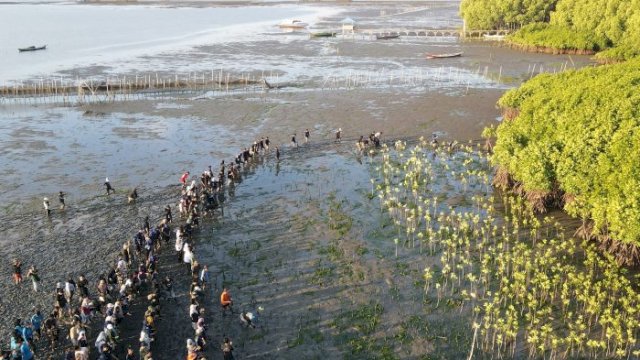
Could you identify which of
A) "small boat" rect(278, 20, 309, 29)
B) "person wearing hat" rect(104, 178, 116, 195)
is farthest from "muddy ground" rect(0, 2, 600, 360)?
"small boat" rect(278, 20, 309, 29)

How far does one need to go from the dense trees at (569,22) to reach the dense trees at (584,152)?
5122 centimetres

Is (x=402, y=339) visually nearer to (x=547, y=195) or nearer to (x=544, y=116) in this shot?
(x=547, y=195)

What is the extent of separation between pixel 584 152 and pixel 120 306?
25.3 meters

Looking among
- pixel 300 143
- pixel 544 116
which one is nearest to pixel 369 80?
pixel 300 143

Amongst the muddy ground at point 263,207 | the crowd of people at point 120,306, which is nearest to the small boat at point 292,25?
the muddy ground at point 263,207

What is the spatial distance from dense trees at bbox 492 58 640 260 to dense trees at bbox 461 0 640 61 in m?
51.2

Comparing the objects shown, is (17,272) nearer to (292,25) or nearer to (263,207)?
(263,207)

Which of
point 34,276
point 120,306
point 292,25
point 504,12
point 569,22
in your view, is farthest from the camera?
point 292,25

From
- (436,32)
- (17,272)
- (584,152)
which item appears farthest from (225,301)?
(436,32)

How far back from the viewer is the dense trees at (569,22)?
82438 millimetres

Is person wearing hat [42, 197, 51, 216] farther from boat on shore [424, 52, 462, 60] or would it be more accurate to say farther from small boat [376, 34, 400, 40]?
small boat [376, 34, 400, 40]

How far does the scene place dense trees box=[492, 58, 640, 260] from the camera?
89.6ft

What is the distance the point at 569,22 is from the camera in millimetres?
100312

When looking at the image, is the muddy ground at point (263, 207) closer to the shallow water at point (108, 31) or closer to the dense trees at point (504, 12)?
the shallow water at point (108, 31)
